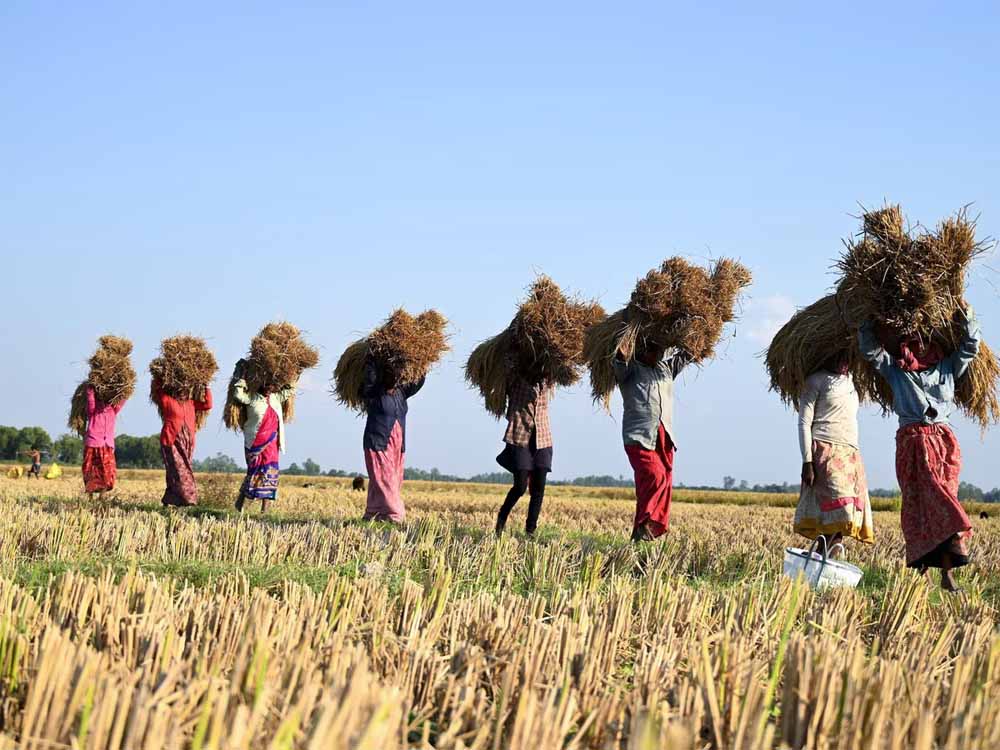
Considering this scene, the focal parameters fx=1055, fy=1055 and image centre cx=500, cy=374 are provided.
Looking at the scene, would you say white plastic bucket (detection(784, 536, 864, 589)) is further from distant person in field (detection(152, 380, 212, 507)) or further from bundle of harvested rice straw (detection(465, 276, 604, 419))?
distant person in field (detection(152, 380, 212, 507))

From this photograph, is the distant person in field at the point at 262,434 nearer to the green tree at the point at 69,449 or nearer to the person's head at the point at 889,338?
the person's head at the point at 889,338

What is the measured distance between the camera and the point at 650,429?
907 cm

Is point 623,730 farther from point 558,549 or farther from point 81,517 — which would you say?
point 81,517

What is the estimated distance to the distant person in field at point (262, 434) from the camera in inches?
503

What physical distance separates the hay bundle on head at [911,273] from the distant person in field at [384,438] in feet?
17.7

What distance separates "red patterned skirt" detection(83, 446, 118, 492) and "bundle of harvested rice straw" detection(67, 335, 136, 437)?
760 mm

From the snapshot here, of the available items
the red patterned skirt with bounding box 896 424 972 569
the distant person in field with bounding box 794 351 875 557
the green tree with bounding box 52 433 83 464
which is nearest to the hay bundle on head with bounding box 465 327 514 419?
the distant person in field with bounding box 794 351 875 557

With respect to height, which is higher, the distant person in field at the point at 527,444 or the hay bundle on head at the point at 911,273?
the hay bundle on head at the point at 911,273

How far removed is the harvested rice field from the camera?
2547mm

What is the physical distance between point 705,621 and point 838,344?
13.1 feet

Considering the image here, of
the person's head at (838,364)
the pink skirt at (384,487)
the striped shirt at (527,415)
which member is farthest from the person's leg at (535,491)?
the person's head at (838,364)

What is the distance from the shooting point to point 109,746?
Result: 2.44 m

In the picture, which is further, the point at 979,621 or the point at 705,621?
the point at 979,621

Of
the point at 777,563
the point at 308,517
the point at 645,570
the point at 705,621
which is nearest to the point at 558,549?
the point at 645,570
